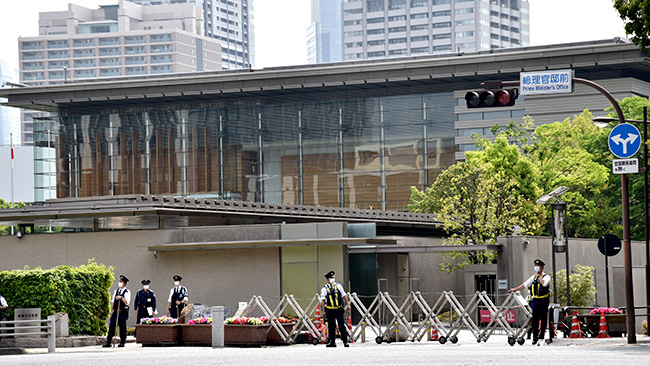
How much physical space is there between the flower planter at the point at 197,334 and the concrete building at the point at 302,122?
49.4m

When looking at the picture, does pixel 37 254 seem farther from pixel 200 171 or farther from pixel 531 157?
pixel 200 171

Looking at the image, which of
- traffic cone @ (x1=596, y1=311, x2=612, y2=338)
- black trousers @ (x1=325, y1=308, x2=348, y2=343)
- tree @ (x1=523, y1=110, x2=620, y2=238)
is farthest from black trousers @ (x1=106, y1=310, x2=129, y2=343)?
tree @ (x1=523, y1=110, x2=620, y2=238)

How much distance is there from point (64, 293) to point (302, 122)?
51.9 metres

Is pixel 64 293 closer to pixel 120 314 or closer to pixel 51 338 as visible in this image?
pixel 120 314

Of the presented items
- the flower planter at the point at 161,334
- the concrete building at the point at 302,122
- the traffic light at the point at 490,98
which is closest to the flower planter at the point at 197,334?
the flower planter at the point at 161,334

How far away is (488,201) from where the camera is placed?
47.8 m

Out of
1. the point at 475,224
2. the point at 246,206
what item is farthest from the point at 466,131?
the point at 246,206

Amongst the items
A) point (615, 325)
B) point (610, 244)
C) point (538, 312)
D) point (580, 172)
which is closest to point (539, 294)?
point (538, 312)

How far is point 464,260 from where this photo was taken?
47.5m

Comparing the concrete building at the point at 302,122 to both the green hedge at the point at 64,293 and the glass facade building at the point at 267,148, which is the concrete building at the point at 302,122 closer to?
the glass facade building at the point at 267,148

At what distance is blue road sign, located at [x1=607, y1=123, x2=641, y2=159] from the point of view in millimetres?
22656

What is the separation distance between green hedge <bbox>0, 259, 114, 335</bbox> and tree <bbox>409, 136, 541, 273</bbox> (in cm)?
2065

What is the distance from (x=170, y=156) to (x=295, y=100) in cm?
1099

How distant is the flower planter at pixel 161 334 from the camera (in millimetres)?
26500
